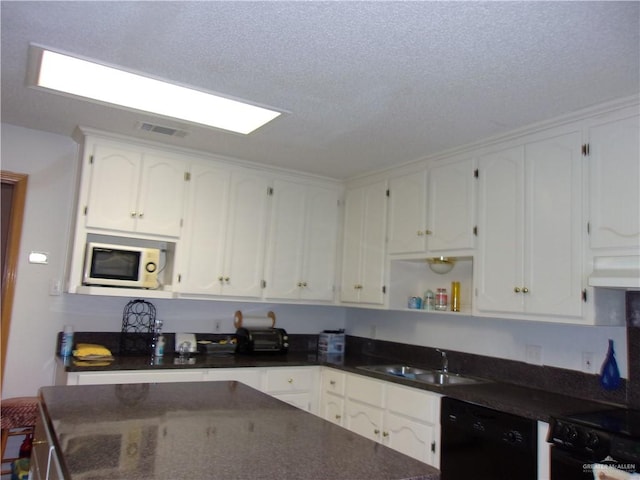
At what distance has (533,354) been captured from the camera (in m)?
3.00

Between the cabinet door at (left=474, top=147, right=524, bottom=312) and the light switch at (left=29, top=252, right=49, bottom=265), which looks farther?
the light switch at (left=29, top=252, right=49, bottom=265)

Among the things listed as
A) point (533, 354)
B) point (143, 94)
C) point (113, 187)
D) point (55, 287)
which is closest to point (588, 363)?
point (533, 354)

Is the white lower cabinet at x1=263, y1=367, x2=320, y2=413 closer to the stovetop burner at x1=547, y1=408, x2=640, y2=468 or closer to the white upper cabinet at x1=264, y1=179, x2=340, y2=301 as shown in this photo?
the white upper cabinet at x1=264, y1=179, x2=340, y2=301

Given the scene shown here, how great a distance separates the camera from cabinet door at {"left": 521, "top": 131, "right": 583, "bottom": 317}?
2.53m

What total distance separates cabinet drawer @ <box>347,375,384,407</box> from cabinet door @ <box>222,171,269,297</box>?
1.01m

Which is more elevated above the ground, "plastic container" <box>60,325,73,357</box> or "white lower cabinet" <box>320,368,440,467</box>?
"plastic container" <box>60,325,73,357</box>

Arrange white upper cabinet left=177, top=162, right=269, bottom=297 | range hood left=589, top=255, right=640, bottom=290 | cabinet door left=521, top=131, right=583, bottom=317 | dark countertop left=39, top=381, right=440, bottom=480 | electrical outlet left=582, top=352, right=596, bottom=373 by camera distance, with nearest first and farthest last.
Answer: dark countertop left=39, top=381, right=440, bottom=480, range hood left=589, top=255, right=640, bottom=290, cabinet door left=521, top=131, right=583, bottom=317, electrical outlet left=582, top=352, right=596, bottom=373, white upper cabinet left=177, top=162, right=269, bottom=297

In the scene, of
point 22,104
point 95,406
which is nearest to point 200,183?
point 22,104

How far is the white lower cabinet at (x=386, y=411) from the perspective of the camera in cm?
283

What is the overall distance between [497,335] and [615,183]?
125 centimetres

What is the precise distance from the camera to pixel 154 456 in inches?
53.4

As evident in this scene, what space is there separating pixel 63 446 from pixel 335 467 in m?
0.75

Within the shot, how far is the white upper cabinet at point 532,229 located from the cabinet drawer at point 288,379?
1398 mm

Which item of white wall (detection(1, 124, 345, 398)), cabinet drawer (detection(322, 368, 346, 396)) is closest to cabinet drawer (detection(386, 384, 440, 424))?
cabinet drawer (detection(322, 368, 346, 396))
